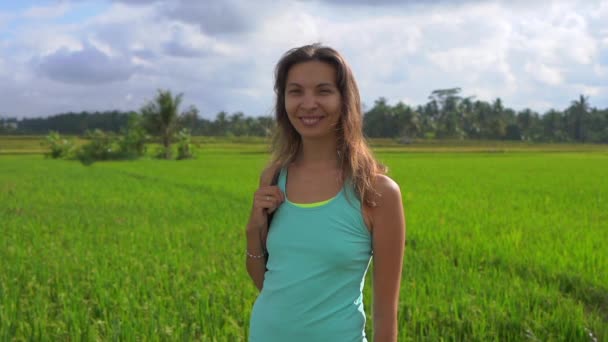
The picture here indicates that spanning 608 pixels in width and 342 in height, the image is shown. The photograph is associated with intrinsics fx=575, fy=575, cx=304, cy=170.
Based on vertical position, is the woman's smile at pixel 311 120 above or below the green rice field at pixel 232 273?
above

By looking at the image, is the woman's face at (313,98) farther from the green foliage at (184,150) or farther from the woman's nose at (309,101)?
the green foliage at (184,150)

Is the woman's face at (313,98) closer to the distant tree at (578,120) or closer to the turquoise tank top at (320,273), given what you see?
the turquoise tank top at (320,273)

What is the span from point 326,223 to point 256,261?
1.06ft

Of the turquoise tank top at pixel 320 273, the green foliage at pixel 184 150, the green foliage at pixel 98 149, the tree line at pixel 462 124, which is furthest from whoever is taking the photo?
the tree line at pixel 462 124

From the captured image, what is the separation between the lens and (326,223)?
4.62 ft

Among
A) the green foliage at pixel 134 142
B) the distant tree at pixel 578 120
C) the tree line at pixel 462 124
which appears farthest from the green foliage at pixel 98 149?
the distant tree at pixel 578 120

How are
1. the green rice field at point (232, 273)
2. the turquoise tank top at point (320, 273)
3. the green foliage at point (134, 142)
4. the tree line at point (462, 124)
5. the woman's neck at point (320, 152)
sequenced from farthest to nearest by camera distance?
the tree line at point (462, 124), the green foliage at point (134, 142), the green rice field at point (232, 273), the woman's neck at point (320, 152), the turquoise tank top at point (320, 273)

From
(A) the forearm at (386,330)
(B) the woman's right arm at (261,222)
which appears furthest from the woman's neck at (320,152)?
(A) the forearm at (386,330)

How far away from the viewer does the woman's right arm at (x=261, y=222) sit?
149 cm

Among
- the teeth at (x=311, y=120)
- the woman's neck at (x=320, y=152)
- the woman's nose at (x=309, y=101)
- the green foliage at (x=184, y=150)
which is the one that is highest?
the woman's nose at (x=309, y=101)

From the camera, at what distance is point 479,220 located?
7.73 m

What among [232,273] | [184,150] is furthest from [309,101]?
[184,150]

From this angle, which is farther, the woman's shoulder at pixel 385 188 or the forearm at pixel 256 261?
the forearm at pixel 256 261

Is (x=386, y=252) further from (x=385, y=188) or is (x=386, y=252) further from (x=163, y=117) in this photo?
(x=163, y=117)
